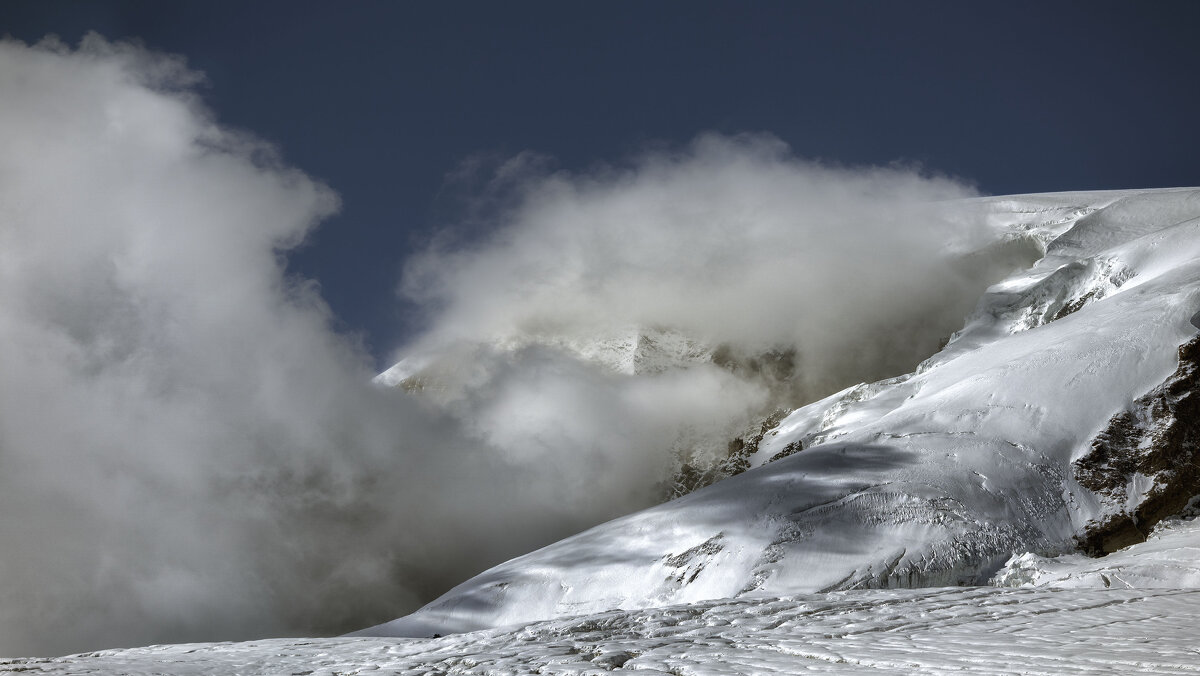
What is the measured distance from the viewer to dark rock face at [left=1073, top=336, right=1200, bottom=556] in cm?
2067

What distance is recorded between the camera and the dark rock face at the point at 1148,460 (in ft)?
67.8

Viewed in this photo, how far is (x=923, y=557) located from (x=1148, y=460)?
324 inches

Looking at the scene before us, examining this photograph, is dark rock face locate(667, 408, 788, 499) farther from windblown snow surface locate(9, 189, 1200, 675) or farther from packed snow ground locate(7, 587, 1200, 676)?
packed snow ground locate(7, 587, 1200, 676)

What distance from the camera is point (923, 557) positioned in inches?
721

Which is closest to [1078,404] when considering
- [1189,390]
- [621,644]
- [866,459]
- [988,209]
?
[1189,390]

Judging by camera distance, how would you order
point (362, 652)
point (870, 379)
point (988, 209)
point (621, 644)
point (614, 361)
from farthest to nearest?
point (614, 361) → point (870, 379) → point (988, 209) → point (362, 652) → point (621, 644)

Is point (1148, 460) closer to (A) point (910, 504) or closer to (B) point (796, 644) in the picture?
(A) point (910, 504)

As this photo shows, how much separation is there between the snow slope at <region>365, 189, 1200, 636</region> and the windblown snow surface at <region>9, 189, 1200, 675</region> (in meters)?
0.06

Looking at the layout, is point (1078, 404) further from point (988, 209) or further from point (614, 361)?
point (614, 361)

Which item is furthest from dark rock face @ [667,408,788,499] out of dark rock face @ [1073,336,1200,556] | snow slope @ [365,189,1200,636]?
dark rock face @ [1073,336,1200,556]

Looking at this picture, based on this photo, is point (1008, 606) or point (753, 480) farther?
point (753, 480)

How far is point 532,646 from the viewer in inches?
328

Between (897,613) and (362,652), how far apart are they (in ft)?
17.8

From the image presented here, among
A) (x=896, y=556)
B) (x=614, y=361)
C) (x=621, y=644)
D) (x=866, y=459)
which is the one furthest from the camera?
(x=614, y=361)
